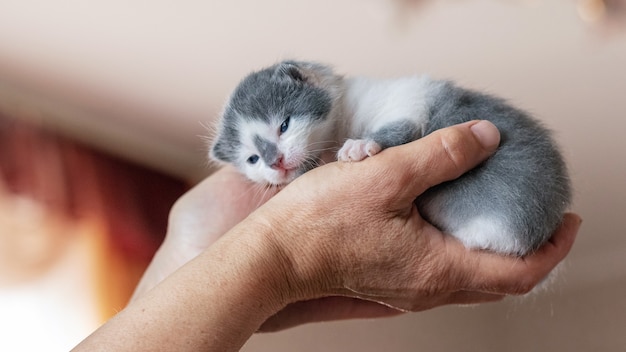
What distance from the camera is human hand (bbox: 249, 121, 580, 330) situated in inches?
43.2

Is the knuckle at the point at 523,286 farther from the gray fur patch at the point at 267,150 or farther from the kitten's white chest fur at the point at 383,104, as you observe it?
the gray fur patch at the point at 267,150

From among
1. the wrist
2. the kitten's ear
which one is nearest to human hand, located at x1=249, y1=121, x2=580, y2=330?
the wrist

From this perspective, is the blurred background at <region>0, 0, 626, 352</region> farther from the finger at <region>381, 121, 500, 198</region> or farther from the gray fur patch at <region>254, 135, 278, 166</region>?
the finger at <region>381, 121, 500, 198</region>

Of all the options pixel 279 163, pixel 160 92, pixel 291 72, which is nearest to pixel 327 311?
pixel 279 163

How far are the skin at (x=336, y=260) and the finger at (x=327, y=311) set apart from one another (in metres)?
0.26

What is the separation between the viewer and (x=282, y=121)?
128 cm

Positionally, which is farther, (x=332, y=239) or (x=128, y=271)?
(x=128, y=271)

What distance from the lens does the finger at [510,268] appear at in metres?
1.19

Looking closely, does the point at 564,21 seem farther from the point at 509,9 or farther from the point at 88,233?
the point at 88,233

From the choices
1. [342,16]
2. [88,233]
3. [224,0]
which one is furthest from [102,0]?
[88,233]

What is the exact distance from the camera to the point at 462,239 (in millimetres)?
1189

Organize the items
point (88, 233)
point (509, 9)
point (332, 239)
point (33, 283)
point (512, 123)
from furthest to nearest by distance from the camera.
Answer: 1. point (88, 233)
2. point (33, 283)
3. point (509, 9)
4. point (512, 123)
5. point (332, 239)

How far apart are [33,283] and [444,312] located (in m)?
2.81

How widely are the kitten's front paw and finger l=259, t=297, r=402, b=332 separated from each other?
506 millimetres
